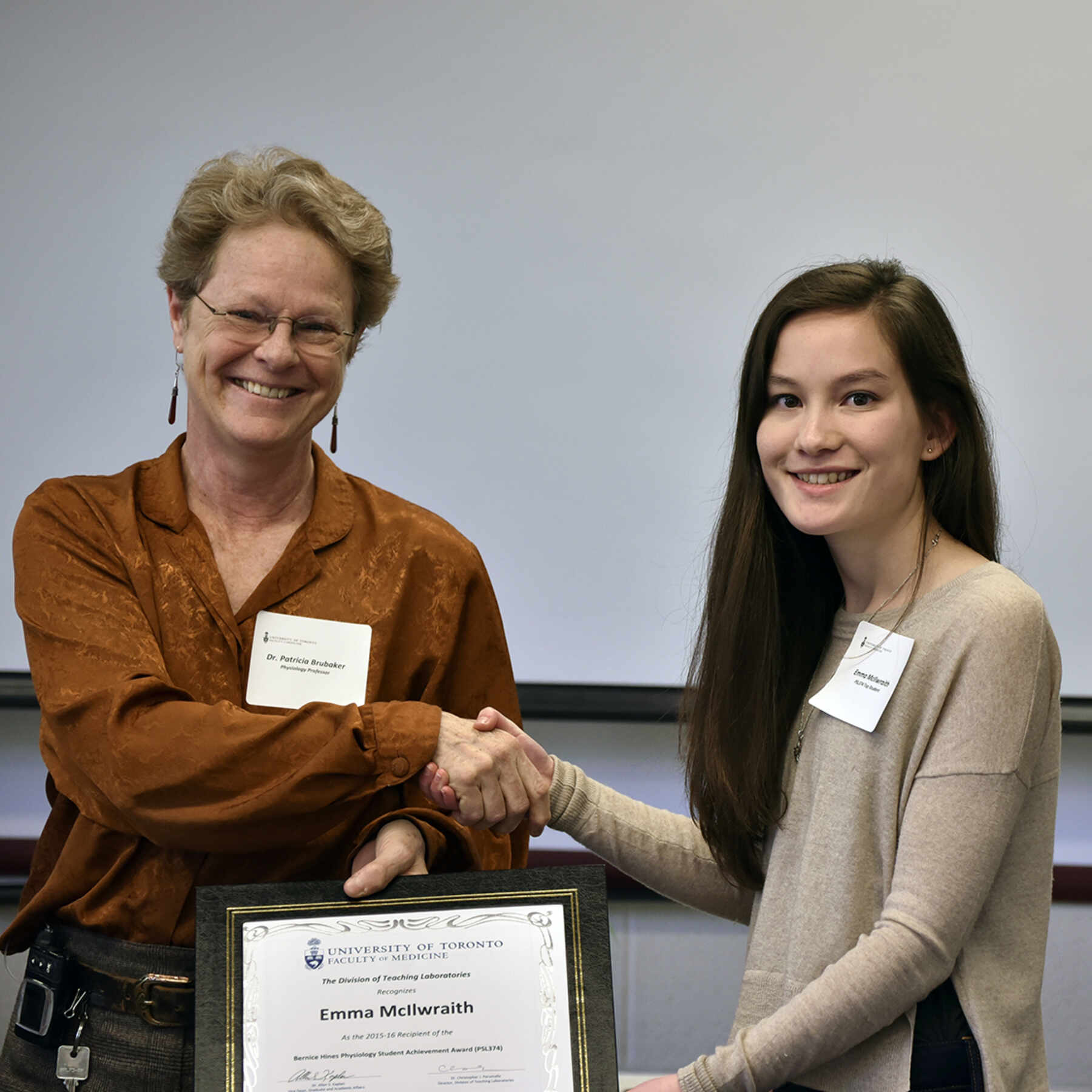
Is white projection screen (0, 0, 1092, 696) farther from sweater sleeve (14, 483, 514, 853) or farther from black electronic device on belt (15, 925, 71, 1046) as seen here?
black electronic device on belt (15, 925, 71, 1046)

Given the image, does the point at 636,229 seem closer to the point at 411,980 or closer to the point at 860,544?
the point at 860,544

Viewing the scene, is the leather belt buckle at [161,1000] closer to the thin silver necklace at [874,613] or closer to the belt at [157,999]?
the belt at [157,999]

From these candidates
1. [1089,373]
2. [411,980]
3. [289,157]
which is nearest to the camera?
[411,980]

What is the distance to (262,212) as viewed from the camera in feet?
5.11

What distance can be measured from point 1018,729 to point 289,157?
3.93ft

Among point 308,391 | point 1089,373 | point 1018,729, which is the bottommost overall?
point 1018,729

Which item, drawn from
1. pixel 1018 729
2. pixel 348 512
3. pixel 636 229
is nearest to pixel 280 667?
pixel 348 512

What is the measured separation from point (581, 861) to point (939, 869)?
5.39ft

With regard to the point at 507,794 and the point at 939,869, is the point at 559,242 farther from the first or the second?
the point at 939,869

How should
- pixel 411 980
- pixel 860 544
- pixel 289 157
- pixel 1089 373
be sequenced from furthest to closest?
pixel 1089 373
pixel 289 157
pixel 860 544
pixel 411 980

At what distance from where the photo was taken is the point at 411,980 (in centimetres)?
132

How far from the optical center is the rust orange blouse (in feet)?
4.46

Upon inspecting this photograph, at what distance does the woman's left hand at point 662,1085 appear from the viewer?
1.33m

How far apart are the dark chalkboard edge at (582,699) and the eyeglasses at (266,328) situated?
56.5 inches
